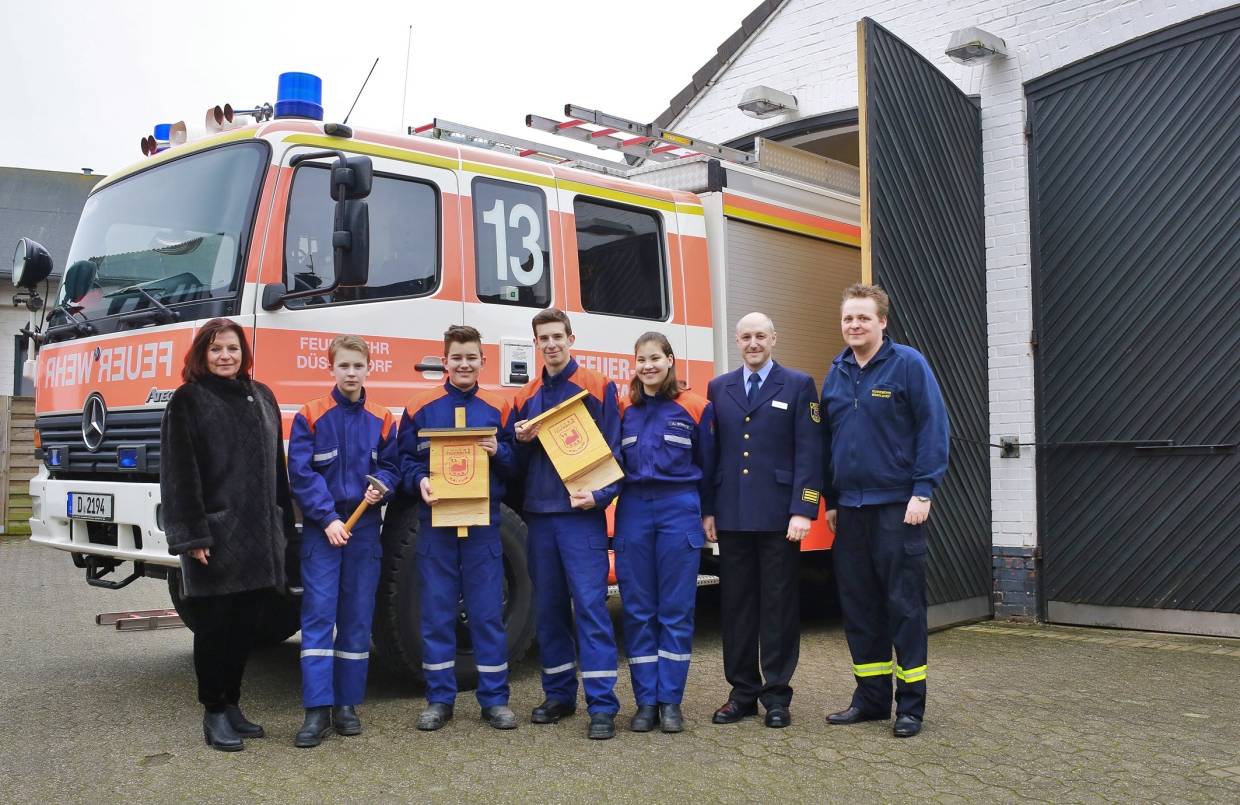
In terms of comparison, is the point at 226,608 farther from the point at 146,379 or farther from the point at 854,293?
the point at 854,293

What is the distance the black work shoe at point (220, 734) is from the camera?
183 inches

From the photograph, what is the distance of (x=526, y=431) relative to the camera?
501 cm

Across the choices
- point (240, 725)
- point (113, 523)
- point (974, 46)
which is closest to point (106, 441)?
point (113, 523)

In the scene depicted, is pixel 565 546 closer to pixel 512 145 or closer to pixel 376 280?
pixel 376 280

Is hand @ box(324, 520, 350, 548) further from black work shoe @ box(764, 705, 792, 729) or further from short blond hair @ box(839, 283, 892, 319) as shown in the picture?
short blond hair @ box(839, 283, 892, 319)

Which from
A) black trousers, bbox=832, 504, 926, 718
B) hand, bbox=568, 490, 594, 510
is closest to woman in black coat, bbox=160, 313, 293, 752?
hand, bbox=568, 490, 594, 510

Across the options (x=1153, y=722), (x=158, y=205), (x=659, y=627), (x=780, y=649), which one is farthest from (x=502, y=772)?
(x=158, y=205)

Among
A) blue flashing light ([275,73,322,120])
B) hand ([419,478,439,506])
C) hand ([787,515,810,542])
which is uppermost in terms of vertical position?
blue flashing light ([275,73,322,120])

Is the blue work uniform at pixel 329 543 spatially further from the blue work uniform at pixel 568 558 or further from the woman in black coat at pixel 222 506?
the blue work uniform at pixel 568 558

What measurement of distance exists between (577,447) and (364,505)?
0.91 meters

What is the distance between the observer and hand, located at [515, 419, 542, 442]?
16.4ft

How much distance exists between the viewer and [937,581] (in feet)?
25.3

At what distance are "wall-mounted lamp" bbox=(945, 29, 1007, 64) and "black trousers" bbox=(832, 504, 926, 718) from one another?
4.44 metres

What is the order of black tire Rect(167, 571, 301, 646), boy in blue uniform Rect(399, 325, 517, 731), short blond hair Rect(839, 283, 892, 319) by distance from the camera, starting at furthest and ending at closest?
black tire Rect(167, 571, 301, 646), short blond hair Rect(839, 283, 892, 319), boy in blue uniform Rect(399, 325, 517, 731)
